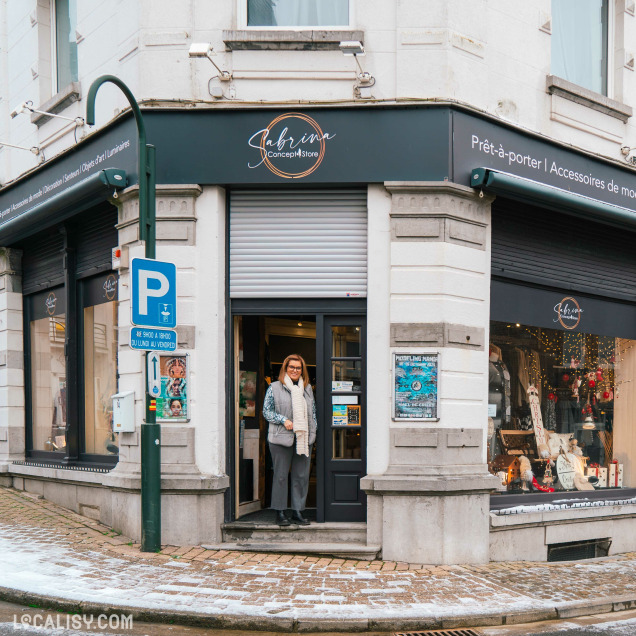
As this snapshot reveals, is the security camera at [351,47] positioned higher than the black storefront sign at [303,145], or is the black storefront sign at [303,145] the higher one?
the security camera at [351,47]

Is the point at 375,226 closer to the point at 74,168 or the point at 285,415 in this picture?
the point at 285,415

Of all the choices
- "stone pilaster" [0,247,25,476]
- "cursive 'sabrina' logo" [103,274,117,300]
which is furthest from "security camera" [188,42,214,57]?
"stone pilaster" [0,247,25,476]

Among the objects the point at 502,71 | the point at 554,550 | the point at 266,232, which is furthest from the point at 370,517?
the point at 502,71

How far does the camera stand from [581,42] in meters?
10.7

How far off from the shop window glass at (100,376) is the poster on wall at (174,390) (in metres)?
1.93

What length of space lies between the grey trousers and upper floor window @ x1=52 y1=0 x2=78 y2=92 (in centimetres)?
650

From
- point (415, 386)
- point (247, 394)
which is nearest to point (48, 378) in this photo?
point (247, 394)

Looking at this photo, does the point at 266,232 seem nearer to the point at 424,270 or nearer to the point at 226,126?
the point at 226,126

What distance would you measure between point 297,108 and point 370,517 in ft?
15.5

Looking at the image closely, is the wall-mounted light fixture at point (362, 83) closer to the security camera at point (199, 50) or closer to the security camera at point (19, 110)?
the security camera at point (199, 50)

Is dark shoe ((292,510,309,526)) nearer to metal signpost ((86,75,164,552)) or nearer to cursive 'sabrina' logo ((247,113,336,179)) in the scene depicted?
metal signpost ((86,75,164,552))

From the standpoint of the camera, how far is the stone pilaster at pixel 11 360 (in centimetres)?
1220

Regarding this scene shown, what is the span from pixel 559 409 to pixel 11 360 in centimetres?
863

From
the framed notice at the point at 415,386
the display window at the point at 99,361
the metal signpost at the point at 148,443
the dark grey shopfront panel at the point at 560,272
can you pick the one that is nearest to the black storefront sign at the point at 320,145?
the metal signpost at the point at 148,443
